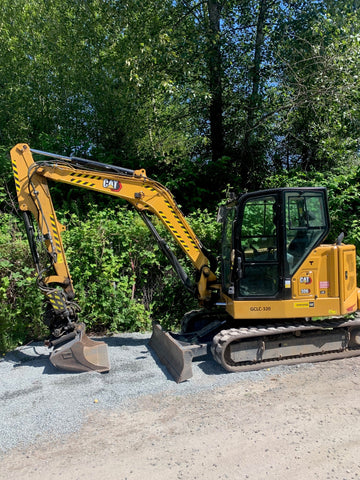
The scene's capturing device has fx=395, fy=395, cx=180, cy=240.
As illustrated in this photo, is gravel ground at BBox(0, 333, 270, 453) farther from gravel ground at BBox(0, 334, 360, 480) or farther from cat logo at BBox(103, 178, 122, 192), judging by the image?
cat logo at BBox(103, 178, 122, 192)

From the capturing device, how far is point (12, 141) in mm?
13641

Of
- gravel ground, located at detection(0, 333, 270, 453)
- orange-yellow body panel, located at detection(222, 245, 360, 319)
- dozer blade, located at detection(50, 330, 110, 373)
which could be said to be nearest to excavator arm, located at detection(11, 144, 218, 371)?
dozer blade, located at detection(50, 330, 110, 373)

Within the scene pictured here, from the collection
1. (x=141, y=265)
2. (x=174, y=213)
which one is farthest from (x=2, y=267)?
(x=174, y=213)

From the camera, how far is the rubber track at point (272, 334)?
527 centimetres

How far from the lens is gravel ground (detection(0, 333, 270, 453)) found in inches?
162

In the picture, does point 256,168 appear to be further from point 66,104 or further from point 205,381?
point 205,381

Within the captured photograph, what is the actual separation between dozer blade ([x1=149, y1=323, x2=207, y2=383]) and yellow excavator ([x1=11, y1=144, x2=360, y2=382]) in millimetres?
16

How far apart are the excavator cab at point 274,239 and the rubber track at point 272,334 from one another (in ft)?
1.50

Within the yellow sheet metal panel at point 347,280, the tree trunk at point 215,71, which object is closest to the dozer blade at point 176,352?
the yellow sheet metal panel at point 347,280

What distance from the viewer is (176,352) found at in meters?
5.36

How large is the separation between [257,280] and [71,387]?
2799 millimetres

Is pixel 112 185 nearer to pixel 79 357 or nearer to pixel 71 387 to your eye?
pixel 79 357

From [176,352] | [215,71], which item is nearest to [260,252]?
[176,352]

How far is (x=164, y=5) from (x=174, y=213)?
691 centimetres
